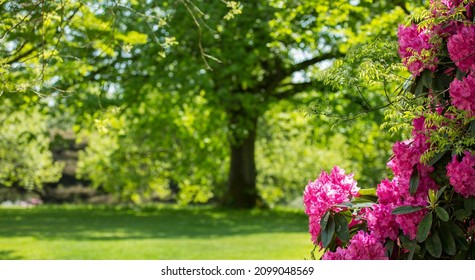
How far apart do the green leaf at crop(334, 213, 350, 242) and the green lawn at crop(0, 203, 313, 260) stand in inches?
144

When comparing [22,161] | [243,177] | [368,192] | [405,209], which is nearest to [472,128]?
[405,209]

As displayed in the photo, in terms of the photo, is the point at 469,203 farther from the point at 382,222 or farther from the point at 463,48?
the point at 463,48

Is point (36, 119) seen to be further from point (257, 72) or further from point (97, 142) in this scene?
point (257, 72)

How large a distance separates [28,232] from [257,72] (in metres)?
7.68

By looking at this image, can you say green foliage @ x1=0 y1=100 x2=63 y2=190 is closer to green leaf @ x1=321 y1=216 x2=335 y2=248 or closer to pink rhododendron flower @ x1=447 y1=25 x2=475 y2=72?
green leaf @ x1=321 y1=216 x2=335 y2=248

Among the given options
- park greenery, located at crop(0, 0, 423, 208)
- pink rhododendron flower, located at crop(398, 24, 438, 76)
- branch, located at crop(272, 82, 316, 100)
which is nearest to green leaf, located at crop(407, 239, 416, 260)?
pink rhododendron flower, located at crop(398, 24, 438, 76)

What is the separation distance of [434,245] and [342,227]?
493 mm

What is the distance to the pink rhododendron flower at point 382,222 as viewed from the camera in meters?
3.88

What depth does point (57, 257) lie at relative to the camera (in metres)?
9.05

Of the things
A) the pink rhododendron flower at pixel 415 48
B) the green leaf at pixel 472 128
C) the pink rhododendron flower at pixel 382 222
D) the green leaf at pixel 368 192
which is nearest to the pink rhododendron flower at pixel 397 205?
the pink rhododendron flower at pixel 382 222

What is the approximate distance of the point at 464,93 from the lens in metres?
3.58

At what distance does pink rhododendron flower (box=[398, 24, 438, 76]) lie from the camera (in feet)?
12.7

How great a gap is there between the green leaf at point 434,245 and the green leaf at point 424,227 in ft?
0.32
